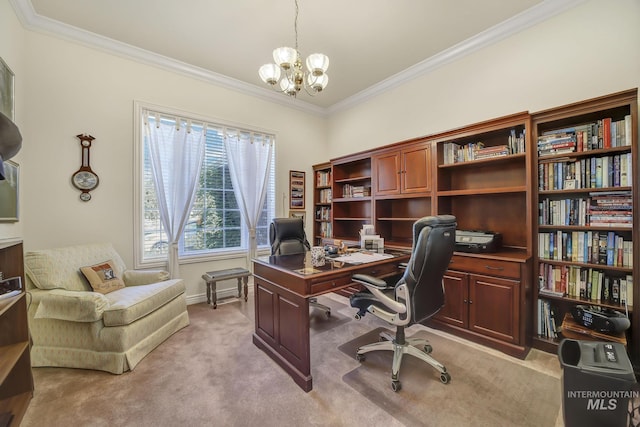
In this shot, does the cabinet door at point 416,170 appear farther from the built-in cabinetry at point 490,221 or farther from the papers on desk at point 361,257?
the papers on desk at point 361,257

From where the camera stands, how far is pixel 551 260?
2.24m

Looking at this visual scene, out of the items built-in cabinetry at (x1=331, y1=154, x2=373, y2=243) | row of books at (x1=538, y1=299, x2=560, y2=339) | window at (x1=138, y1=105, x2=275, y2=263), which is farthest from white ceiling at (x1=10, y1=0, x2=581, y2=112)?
row of books at (x1=538, y1=299, x2=560, y2=339)

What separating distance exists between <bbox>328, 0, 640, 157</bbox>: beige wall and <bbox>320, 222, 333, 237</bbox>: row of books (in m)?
1.77

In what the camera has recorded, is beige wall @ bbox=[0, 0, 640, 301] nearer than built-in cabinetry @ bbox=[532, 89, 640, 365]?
No

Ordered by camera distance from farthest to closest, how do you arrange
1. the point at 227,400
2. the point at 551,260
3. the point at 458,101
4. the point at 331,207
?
the point at 331,207 → the point at 458,101 → the point at 551,260 → the point at 227,400

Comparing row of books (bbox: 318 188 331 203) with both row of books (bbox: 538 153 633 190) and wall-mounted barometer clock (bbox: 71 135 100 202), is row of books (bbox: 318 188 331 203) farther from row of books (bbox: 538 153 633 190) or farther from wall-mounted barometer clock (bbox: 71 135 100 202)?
wall-mounted barometer clock (bbox: 71 135 100 202)

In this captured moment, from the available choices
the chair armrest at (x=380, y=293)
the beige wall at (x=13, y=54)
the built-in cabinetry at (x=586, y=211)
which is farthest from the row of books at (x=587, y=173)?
the beige wall at (x=13, y=54)

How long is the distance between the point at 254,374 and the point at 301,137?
372 centimetres

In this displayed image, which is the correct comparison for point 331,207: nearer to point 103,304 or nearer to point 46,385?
point 103,304

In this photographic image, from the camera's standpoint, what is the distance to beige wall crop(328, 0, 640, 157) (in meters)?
2.16

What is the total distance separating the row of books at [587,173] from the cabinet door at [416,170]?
1.02 metres

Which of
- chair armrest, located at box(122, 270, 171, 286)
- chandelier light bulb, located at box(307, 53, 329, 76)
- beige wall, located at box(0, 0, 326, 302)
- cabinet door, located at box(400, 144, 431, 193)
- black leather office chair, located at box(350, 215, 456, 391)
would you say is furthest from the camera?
cabinet door, located at box(400, 144, 431, 193)

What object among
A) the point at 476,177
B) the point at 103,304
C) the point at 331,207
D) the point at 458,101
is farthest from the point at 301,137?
the point at 103,304

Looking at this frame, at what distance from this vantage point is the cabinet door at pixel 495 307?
7.19 ft
